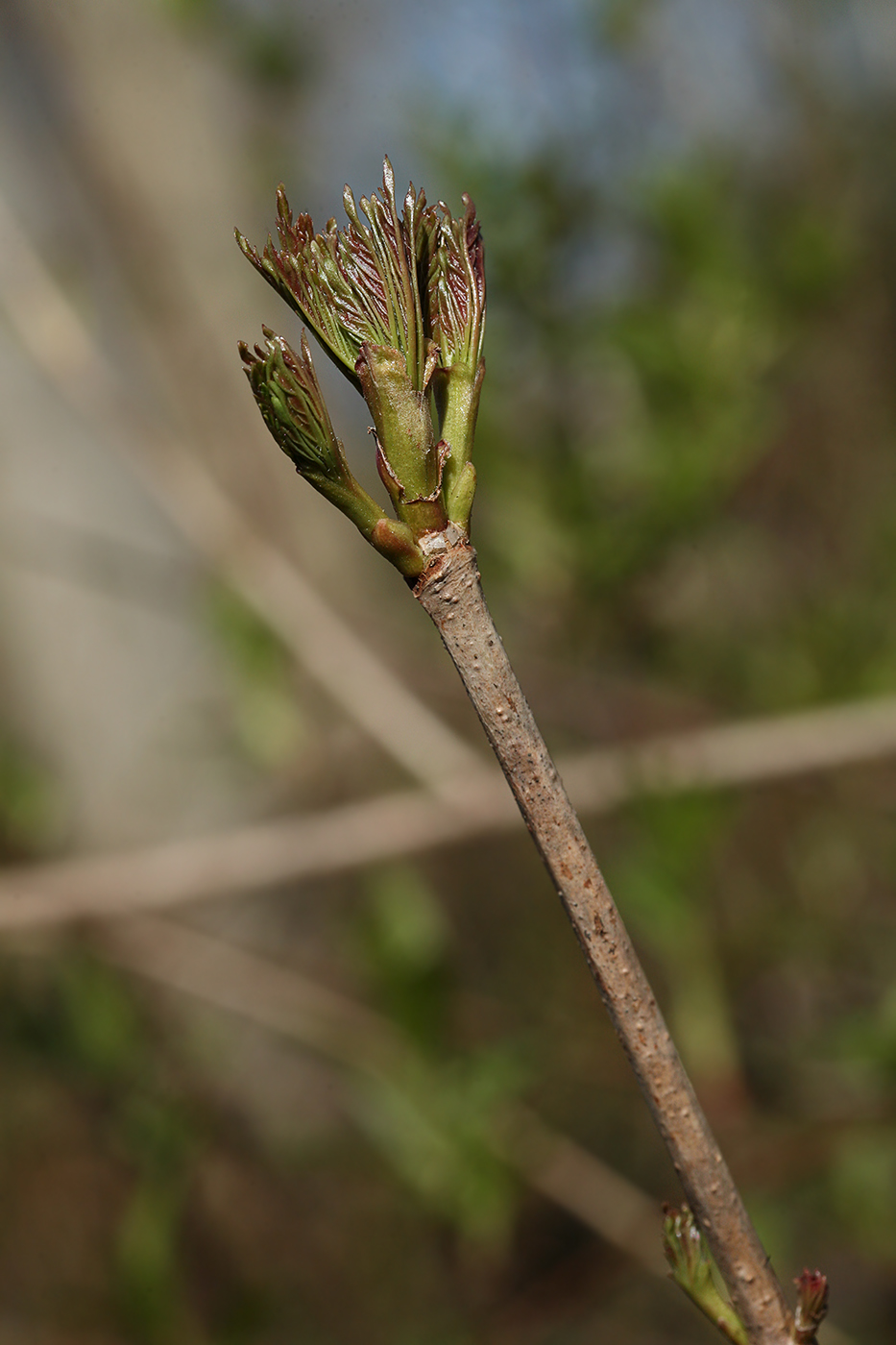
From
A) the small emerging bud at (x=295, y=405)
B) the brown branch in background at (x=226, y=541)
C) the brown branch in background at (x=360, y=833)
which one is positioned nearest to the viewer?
the small emerging bud at (x=295, y=405)

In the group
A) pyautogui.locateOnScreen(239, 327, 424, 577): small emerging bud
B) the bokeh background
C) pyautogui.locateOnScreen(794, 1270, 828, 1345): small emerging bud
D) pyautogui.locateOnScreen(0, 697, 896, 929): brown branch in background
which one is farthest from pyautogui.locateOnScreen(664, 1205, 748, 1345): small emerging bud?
pyautogui.locateOnScreen(0, 697, 896, 929): brown branch in background

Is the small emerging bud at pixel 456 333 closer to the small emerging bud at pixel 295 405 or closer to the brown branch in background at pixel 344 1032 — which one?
the small emerging bud at pixel 295 405

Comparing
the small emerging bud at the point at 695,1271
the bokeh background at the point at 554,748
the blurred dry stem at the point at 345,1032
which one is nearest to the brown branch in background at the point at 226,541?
the bokeh background at the point at 554,748

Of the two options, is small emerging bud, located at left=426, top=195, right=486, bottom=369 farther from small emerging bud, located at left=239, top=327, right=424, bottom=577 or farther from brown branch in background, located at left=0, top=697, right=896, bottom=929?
brown branch in background, located at left=0, top=697, right=896, bottom=929

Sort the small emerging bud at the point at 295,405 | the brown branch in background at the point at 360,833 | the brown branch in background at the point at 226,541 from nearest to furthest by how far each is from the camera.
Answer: the small emerging bud at the point at 295,405 → the brown branch in background at the point at 360,833 → the brown branch in background at the point at 226,541

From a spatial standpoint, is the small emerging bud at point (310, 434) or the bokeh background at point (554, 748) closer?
the small emerging bud at point (310, 434)

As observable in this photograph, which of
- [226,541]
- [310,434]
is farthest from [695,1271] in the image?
[226,541]

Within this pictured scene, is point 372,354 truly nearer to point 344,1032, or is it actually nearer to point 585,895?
point 585,895
